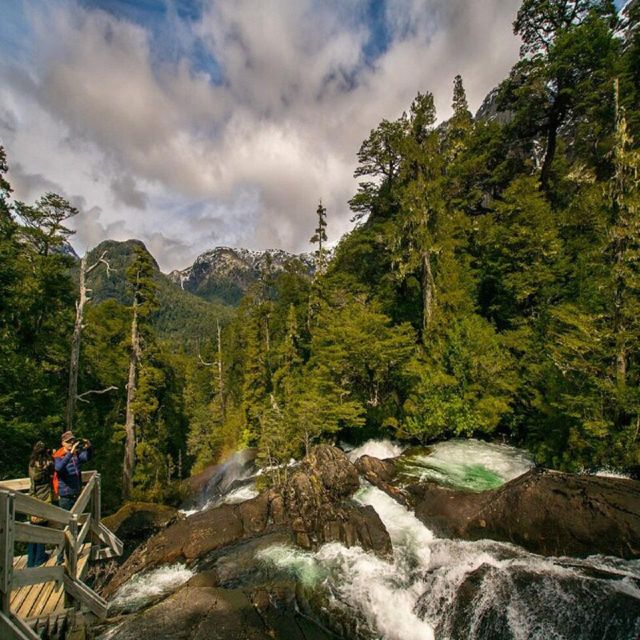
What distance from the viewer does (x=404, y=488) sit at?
1508cm

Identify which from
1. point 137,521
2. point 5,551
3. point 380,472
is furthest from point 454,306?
point 5,551

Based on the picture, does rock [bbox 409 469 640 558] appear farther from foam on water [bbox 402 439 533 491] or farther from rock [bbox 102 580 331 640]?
rock [bbox 102 580 331 640]

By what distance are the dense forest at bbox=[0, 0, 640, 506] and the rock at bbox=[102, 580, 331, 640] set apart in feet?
31.0

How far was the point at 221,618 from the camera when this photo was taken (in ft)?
30.0

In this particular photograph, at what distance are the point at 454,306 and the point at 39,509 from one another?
21920 mm

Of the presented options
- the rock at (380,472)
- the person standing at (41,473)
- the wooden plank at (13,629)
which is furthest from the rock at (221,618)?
the rock at (380,472)

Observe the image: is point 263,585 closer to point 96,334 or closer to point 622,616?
point 622,616

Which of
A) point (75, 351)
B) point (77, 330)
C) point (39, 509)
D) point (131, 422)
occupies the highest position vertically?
point (77, 330)

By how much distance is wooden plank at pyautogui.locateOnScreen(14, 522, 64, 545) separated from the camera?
4.84m

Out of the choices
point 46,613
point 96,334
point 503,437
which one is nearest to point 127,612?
point 46,613

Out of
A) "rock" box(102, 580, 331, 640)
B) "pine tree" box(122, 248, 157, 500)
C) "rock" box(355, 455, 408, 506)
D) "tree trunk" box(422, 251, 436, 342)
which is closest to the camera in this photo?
"rock" box(102, 580, 331, 640)

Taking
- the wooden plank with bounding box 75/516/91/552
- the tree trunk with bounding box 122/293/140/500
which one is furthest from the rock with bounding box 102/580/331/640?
the tree trunk with bounding box 122/293/140/500

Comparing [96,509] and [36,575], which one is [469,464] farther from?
[36,575]

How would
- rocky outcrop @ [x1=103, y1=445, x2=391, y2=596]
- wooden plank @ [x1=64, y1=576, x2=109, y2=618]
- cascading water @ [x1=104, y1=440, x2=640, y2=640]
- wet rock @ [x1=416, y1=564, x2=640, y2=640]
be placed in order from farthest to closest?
rocky outcrop @ [x1=103, y1=445, x2=391, y2=596], cascading water @ [x1=104, y1=440, x2=640, y2=640], wet rock @ [x1=416, y1=564, x2=640, y2=640], wooden plank @ [x1=64, y1=576, x2=109, y2=618]
